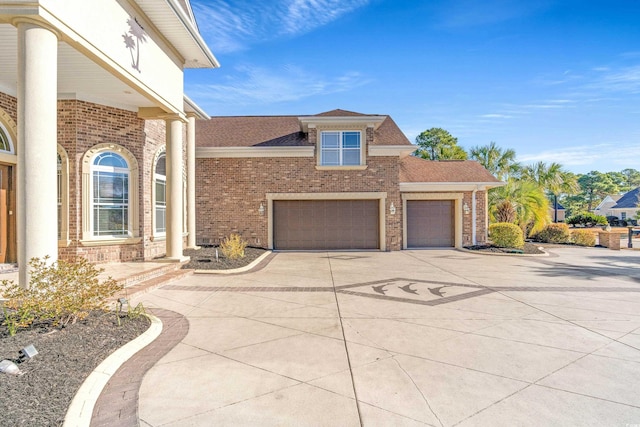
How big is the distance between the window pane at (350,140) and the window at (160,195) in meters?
7.81

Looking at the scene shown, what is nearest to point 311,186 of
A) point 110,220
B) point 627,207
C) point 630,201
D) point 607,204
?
point 110,220

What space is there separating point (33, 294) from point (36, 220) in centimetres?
125

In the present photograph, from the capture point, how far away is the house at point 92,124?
4.91 metres

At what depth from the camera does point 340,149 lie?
51.2 ft

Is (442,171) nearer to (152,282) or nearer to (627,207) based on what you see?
(152,282)

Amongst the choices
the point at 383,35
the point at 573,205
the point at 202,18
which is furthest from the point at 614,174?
the point at 202,18

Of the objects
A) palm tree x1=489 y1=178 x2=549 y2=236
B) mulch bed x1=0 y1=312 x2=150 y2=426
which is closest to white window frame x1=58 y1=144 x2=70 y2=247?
mulch bed x1=0 y1=312 x2=150 y2=426

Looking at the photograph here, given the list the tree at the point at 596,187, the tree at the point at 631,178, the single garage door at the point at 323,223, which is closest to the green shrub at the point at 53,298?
the single garage door at the point at 323,223

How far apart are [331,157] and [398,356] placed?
40.7 feet

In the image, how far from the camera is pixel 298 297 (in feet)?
22.6

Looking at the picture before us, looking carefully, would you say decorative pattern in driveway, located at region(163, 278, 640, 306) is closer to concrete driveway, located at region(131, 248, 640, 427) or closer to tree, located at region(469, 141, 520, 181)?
concrete driveway, located at region(131, 248, 640, 427)

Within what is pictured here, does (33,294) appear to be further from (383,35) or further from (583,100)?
(583,100)

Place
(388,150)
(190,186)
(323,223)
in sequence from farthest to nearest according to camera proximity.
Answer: (323,223) → (388,150) → (190,186)

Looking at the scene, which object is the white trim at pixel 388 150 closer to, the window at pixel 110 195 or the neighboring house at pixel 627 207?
the window at pixel 110 195
